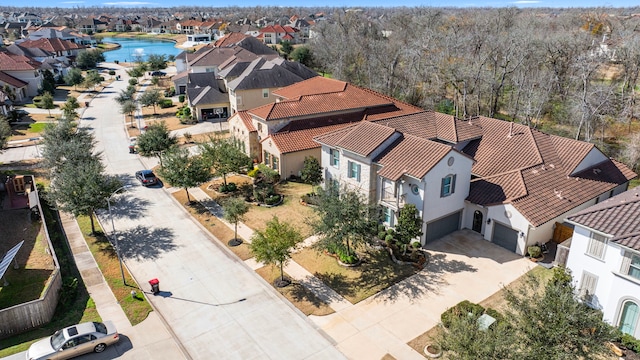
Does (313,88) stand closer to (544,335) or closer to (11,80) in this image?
(544,335)

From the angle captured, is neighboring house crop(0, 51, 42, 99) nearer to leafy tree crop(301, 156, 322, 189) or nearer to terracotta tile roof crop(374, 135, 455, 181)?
leafy tree crop(301, 156, 322, 189)

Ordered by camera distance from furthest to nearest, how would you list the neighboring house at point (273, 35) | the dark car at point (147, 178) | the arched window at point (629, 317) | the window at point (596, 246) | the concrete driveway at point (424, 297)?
the neighboring house at point (273, 35) → the dark car at point (147, 178) → the window at point (596, 246) → the concrete driveway at point (424, 297) → the arched window at point (629, 317)

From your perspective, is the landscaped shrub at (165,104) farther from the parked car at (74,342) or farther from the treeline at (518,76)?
the parked car at (74,342)

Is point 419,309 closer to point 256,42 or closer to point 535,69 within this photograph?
point 535,69

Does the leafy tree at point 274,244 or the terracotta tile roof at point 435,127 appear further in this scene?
the terracotta tile roof at point 435,127

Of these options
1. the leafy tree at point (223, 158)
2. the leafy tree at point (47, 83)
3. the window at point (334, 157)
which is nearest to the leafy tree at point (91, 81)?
the leafy tree at point (47, 83)

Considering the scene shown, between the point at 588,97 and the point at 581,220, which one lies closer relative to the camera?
the point at 581,220

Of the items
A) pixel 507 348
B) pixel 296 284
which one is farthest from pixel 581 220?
pixel 296 284
